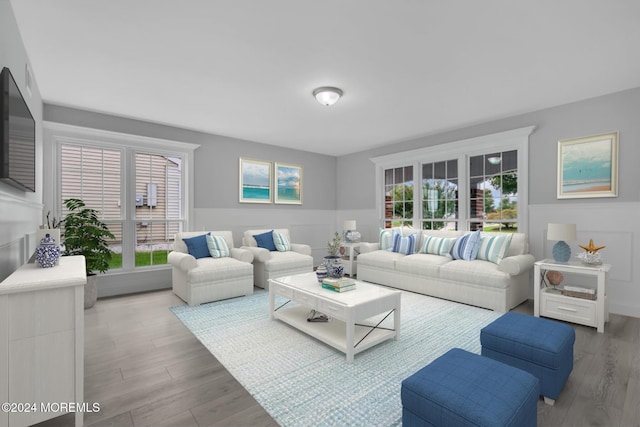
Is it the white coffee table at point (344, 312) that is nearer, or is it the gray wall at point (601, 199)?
the white coffee table at point (344, 312)

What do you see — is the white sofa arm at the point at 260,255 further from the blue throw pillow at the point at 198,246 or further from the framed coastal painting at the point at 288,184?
the framed coastal painting at the point at 288,184

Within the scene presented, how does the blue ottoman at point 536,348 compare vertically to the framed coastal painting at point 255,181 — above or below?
below

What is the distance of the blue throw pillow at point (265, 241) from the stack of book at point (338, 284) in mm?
2447

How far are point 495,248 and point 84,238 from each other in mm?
5383

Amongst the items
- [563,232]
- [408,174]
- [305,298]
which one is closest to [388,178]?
[408,174]

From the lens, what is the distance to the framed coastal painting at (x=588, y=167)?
363 cm

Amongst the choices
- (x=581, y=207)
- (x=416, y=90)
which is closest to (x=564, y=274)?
(x=581, y=207)

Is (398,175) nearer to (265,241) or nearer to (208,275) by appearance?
(265,241)


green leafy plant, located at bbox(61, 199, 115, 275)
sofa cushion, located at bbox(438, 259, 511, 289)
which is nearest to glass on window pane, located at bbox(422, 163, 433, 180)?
sofa cushion, located at bbox(438, 259, 511, 289)

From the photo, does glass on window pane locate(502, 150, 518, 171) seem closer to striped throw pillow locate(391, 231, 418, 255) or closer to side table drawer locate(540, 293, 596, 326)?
striped throw pillow locate(391, 231, 418, 255)

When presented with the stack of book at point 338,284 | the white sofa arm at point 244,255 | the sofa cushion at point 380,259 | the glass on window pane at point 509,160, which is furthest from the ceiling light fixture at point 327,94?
the glass on window pane at point 509,160

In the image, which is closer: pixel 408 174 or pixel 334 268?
pixel 334 268

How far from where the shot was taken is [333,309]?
265cm

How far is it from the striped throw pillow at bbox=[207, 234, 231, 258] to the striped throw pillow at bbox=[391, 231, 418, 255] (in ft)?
9.24
